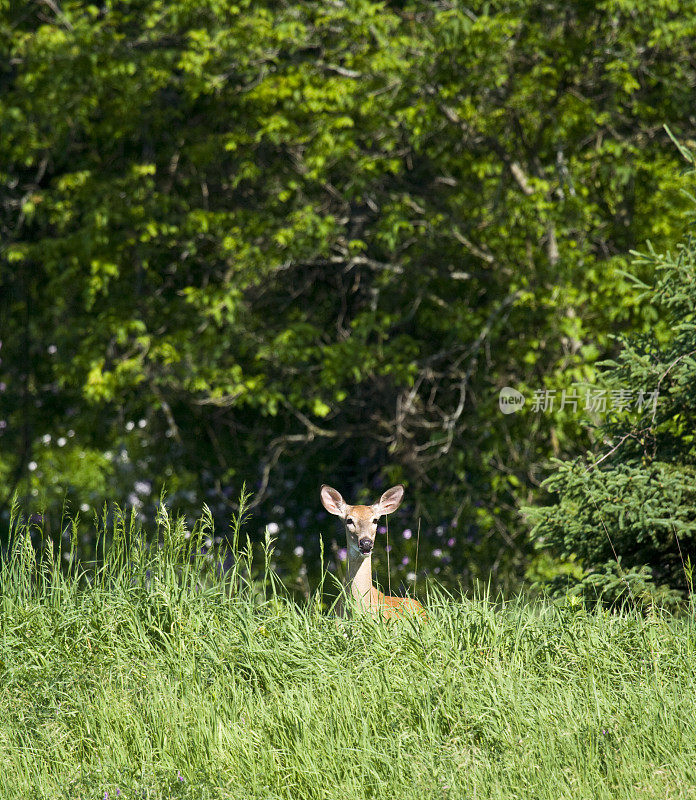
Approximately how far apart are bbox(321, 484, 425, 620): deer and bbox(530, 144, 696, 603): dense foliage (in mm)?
757

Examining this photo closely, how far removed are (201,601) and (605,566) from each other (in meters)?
1.84

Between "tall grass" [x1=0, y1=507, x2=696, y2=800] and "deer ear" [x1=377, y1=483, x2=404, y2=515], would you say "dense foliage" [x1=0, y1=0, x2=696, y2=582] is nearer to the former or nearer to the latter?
"deer ear" [x1=377, y1=483, x2=404, y2=515]

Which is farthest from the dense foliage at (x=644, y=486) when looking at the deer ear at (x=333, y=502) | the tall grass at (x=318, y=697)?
the deer ear at (x=333, y=502)

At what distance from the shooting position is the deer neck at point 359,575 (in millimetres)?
4938

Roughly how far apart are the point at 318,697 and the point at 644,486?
1.81 meters

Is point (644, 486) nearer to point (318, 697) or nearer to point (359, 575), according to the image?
point (359, 575)

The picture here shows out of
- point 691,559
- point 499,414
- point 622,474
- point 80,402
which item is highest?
point 622,474

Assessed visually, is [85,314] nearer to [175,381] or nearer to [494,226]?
[175,381]

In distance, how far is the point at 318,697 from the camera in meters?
3.94

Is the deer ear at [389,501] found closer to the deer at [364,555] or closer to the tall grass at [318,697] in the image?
the deer at [364,555]

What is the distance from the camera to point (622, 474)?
4824mm

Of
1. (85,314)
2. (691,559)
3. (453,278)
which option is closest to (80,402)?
(85,314)

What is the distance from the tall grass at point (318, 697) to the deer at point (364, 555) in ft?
0.88

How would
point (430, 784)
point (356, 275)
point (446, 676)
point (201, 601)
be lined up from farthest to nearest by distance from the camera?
1. point (356, 275)
2. point (201, 601)
3. point (446, 676)
4. point (430, 784)
